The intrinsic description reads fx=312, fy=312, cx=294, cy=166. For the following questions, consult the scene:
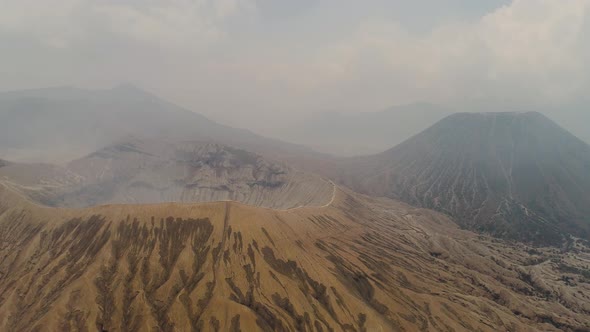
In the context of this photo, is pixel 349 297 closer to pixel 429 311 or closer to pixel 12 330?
pixel 429 311

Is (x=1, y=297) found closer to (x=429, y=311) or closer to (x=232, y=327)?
(x=232, y=327)

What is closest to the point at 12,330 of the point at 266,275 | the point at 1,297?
the point at 1,297

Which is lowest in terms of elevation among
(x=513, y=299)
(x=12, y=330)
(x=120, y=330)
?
(x=12, y=330)

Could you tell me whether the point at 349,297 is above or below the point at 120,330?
above

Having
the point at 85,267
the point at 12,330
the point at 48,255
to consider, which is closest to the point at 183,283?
the point at 85,267

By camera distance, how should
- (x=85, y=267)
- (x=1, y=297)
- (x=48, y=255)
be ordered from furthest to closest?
(x=48, y=255), (x=85, y=267), (x=1, y=297)

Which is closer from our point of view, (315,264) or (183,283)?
(183,283)

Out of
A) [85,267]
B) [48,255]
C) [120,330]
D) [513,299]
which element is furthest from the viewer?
[513,299]

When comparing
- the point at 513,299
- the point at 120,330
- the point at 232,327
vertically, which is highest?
the point at 513,299

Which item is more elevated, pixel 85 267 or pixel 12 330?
pixel 85 267
